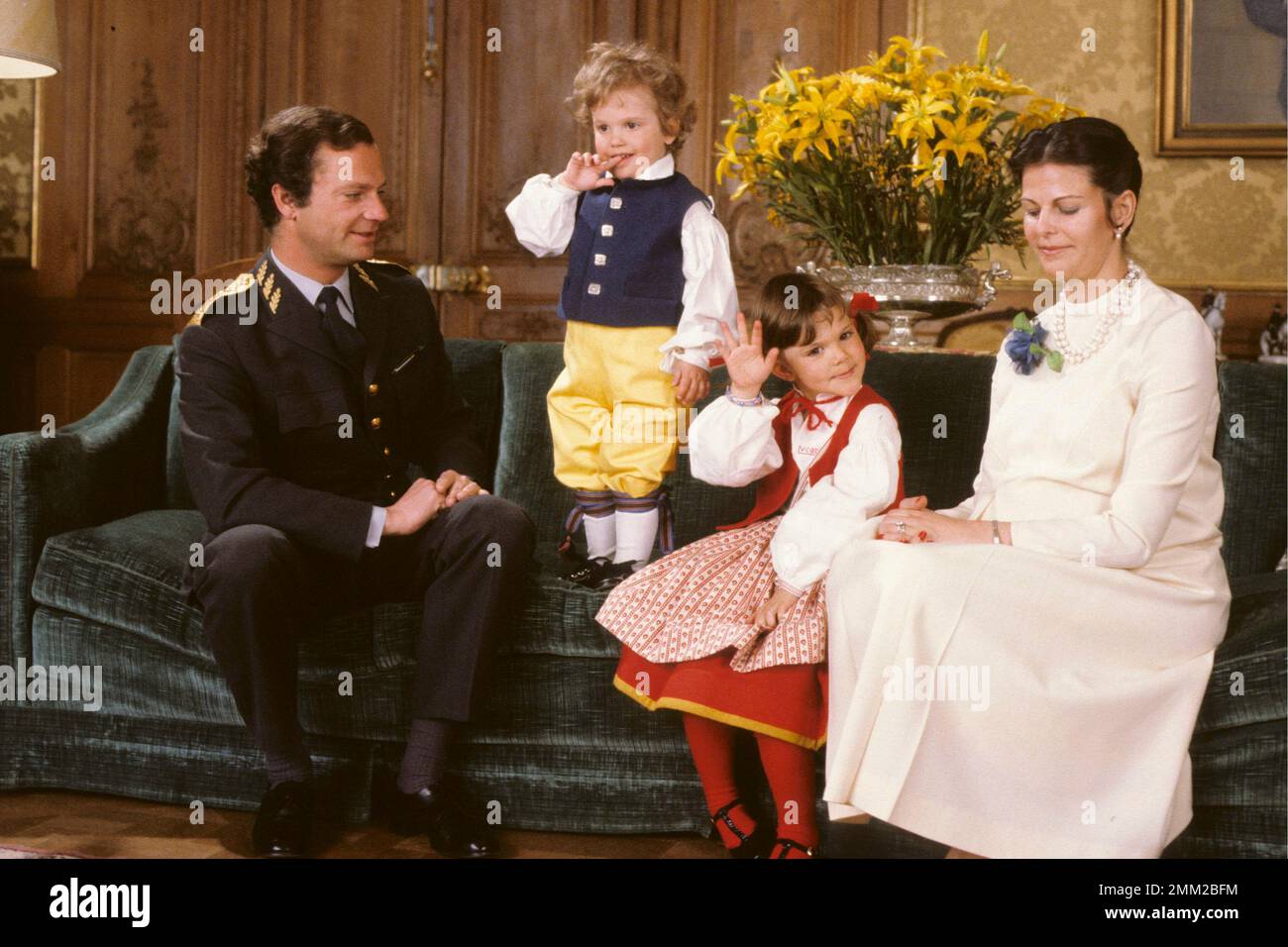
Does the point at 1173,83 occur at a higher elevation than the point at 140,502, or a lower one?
higher

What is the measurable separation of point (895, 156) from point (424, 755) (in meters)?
1.42

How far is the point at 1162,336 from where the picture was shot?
1.87 m

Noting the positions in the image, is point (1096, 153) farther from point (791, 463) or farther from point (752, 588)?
point (752, 588)

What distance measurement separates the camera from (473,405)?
9.41 ft

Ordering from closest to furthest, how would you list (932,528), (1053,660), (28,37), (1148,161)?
1. (1053,660)
2. (932,528)
3. (28,37)
4. (1148,161)

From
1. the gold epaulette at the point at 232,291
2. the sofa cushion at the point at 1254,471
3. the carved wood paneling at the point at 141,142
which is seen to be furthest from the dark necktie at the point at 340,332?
the carved wood paneling at the point at 141,142

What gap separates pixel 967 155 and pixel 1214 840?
4.32 ft

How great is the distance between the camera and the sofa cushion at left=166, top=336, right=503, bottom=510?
113 inches

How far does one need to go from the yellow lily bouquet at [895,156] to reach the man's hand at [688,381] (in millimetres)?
486

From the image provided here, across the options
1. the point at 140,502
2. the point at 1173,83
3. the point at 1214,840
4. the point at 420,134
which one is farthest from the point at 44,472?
the point at 1173,83

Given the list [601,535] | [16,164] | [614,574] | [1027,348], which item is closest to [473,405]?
[601,535]

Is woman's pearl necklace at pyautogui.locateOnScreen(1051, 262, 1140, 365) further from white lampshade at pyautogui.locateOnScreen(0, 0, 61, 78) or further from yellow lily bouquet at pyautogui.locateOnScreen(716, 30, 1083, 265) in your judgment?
white lampshade at pyautogui.locateOnScreen(0, 0, 61, 78)
